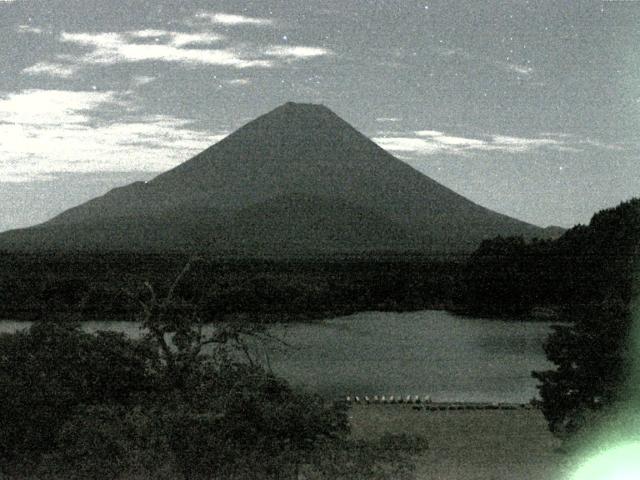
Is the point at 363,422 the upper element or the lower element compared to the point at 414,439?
lower

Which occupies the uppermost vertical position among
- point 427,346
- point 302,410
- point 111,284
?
point 111,284

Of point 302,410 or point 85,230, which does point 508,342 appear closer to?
point 302,410

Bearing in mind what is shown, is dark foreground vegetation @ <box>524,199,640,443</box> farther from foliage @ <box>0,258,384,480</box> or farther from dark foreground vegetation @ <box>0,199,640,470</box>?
foliage @ <box>0,258,384,480</box>

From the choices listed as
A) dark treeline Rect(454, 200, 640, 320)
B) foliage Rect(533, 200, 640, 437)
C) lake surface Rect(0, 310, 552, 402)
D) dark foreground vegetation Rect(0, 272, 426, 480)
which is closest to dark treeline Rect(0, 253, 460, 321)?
lake surface Rect(0, 310, 552, 402)

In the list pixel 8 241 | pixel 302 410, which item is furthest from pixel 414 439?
pixel 8 241

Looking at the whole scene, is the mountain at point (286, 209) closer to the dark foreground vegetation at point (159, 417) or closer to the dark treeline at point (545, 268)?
the dark treeline at point (545, 268)

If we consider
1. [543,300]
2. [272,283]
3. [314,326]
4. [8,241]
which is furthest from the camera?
[8,241]

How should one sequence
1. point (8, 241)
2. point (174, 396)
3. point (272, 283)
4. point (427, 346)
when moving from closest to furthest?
point (174, 396)
point (272, 283)
point (427, 346)
point (8, 241)

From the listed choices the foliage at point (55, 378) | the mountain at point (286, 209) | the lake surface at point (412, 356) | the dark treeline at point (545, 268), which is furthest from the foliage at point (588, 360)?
the mountain at point (286, 209)
